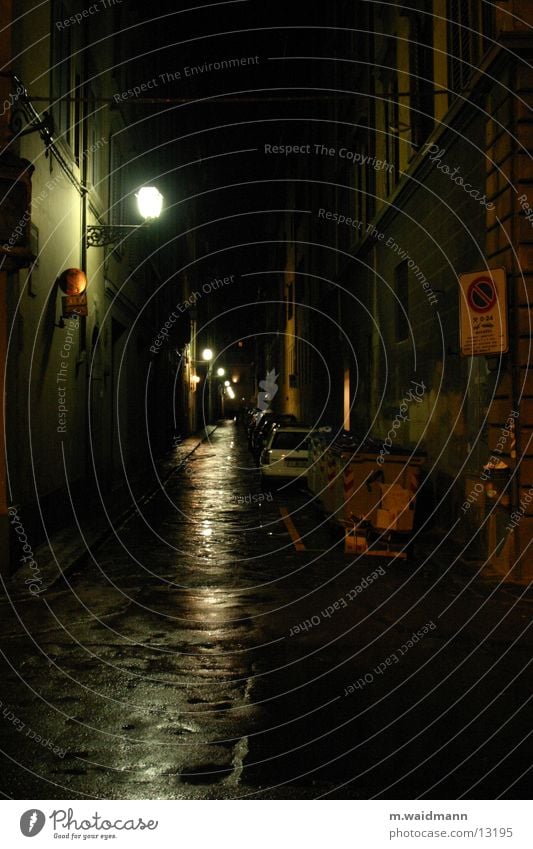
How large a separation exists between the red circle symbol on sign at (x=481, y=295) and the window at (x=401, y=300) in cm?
647

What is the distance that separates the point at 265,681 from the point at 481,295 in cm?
693

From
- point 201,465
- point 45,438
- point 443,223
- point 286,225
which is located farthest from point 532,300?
point 286,225

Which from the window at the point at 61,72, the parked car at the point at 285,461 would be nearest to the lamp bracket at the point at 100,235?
the window at the point at 61,72

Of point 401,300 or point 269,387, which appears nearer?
point 401,300

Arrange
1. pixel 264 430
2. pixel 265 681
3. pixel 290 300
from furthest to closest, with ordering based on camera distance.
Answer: pixel 290 300 < pixel 264 430 < pixel 265 681

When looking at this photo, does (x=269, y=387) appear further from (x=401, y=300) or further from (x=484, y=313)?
(x=484, y=313)

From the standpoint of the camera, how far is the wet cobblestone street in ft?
16.6

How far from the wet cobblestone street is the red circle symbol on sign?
11.9ft
